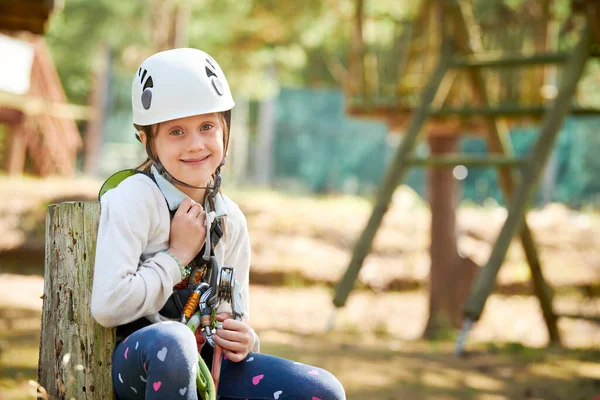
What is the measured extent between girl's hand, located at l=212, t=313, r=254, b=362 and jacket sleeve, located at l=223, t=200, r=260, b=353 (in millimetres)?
156

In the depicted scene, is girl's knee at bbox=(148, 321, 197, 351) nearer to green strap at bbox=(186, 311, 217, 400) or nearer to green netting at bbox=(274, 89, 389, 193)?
green strap at bbox=(186, 311, 217, 400)

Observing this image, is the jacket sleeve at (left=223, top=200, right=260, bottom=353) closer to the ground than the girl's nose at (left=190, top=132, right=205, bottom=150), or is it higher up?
closer to the ground

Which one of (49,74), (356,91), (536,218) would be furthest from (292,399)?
(49,74)

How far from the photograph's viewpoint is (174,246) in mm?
2229

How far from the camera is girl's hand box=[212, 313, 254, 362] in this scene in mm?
2221

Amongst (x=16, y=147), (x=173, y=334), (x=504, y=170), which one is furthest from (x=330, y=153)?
(x=173, y=334)

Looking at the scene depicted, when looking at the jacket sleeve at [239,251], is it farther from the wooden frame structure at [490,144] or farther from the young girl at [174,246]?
the wooden frame structure at [490,144]

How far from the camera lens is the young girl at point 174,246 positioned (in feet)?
6.73

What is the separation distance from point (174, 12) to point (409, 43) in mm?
6099

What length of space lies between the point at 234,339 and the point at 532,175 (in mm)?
3535

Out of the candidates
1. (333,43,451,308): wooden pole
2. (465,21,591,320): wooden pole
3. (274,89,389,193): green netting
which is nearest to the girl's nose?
(465,21,591,320): wooden pole

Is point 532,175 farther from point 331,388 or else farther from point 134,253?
point 134,253

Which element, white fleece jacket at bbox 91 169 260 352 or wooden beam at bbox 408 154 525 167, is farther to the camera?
wooden beam at bbox 408 154 525 167

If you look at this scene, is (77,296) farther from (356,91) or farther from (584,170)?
(584,170)
